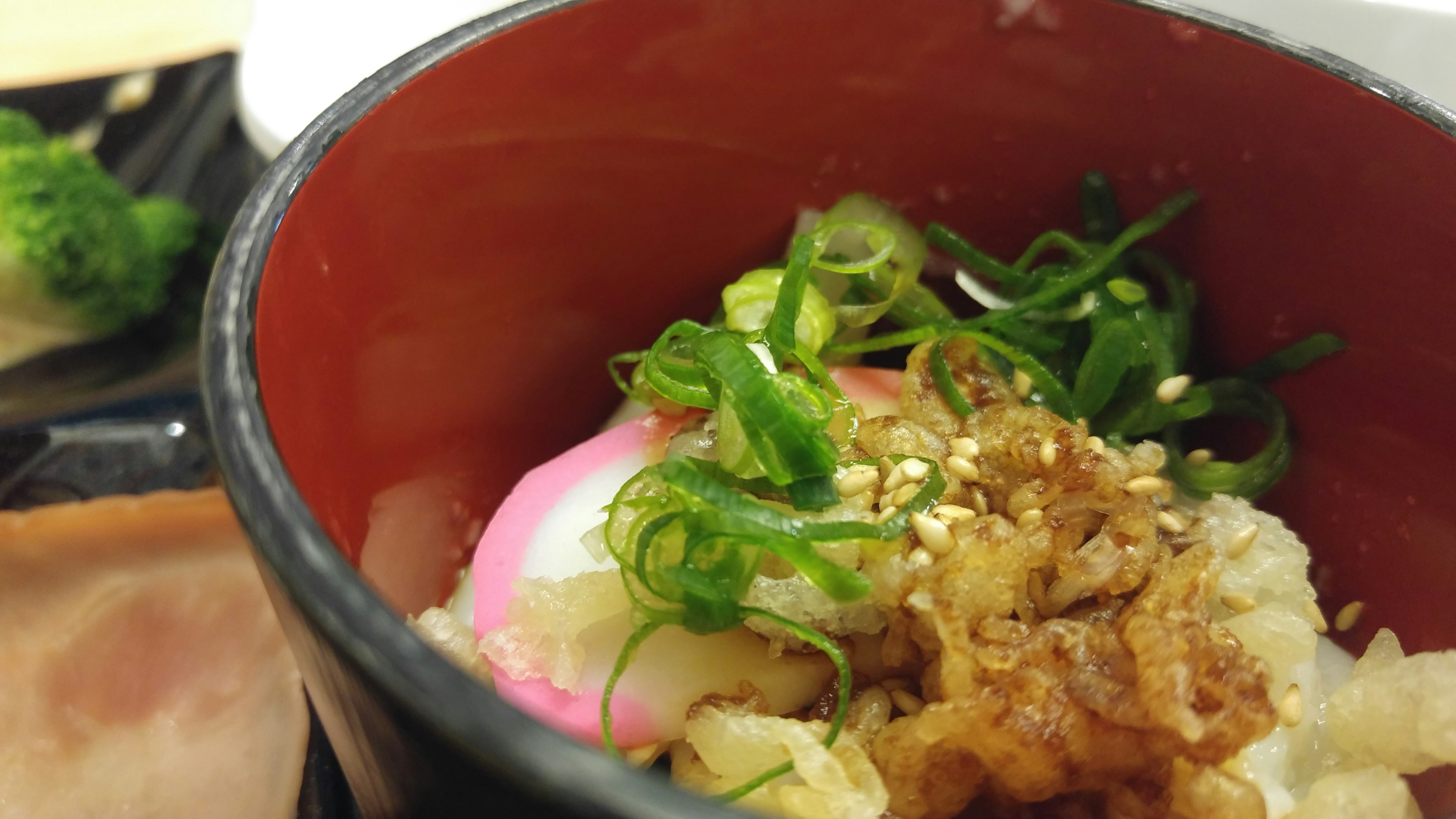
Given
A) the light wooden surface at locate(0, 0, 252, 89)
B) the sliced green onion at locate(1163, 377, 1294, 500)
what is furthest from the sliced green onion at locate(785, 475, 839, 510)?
the light wooden surface at locate(0, 0, 252, 89)

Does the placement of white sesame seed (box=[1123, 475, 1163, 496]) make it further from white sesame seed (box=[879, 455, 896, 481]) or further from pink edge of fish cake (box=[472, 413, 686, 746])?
pink edge of fish cake (box=[472, 413, 686, 746])

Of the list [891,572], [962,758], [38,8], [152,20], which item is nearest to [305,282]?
[891,572]

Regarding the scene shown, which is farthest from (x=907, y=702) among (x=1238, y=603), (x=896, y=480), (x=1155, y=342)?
(x=1155, y=342)

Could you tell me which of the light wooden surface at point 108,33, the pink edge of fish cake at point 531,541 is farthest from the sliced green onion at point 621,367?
the light wooden surface at point 108,33

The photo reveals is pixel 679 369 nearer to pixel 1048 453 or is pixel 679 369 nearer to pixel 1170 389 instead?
pixel 1048 453

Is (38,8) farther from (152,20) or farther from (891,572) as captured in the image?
(891,572)
